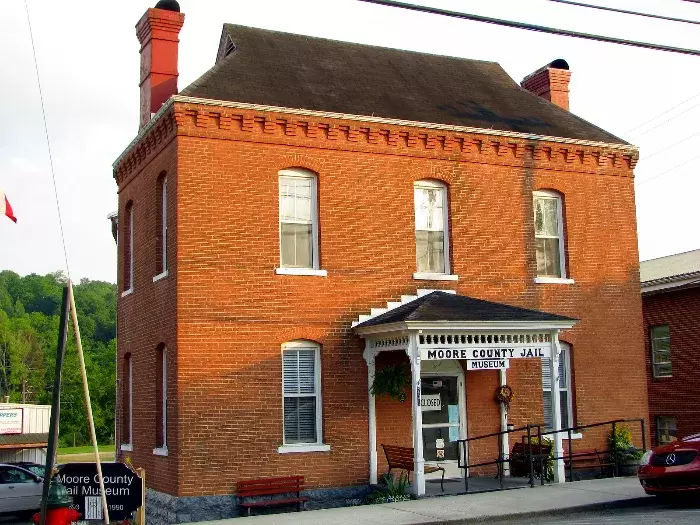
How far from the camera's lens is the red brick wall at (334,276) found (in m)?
17.2

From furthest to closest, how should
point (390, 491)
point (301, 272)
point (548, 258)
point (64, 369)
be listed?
point (64, 369), point (548, 258), point (301, 272), point (390, 491)

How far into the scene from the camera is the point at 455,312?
1752cm

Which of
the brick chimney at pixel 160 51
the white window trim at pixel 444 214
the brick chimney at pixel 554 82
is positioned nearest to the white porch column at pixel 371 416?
the white window trim at pixel 444 214

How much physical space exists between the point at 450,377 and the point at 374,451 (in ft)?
7.99

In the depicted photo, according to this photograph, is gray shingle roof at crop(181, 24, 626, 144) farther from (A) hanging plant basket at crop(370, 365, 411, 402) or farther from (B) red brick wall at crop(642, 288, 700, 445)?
(B) red brick wall at crop(642, 288, 700, 445)

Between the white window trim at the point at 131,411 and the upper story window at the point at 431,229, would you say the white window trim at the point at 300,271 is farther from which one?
the white window trim at the point at 131,411

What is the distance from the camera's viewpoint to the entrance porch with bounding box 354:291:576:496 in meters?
17.1

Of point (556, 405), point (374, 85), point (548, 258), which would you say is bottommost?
point (556, 405)

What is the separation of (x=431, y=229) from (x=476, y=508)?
6.49 meters

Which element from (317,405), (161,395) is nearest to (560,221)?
(317,405)

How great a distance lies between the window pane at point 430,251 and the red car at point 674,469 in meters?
6.32

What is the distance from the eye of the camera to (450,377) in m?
19.4

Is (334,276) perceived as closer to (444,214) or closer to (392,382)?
(392,382)

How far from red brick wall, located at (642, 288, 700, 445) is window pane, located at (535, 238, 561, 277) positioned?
9.81 metres
